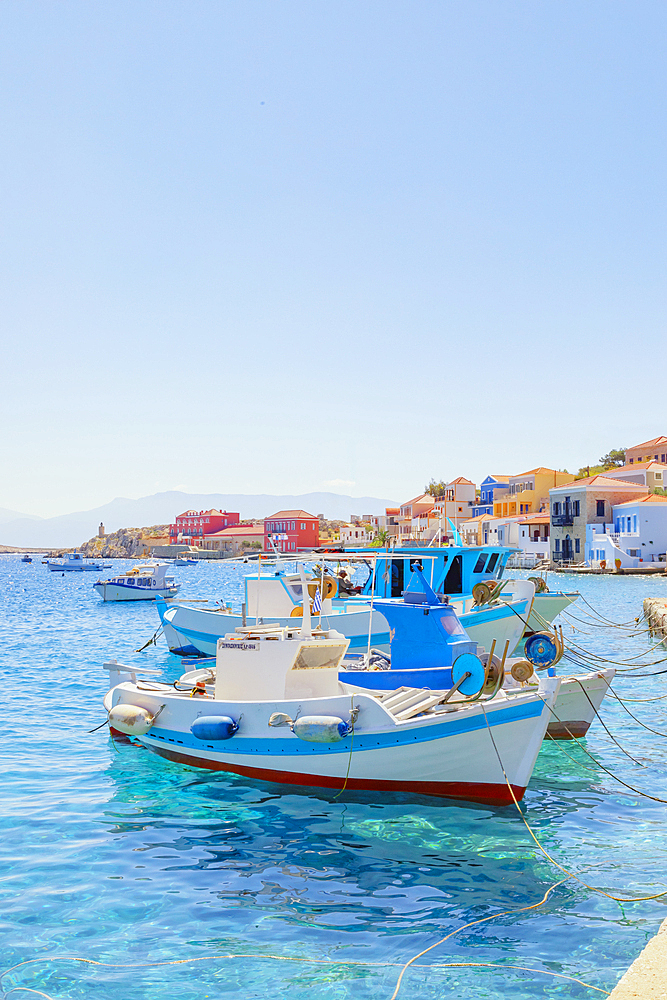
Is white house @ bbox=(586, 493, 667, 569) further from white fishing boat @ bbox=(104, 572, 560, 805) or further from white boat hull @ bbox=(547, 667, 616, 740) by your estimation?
white fishing boat @ bbox=(104, 572, 560, 805)

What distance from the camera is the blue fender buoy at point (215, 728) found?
400 inches

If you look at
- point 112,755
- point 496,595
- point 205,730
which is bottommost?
point 112,755

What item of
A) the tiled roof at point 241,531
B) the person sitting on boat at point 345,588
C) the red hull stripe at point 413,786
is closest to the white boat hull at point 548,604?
the person sitting on boat at point 345,588

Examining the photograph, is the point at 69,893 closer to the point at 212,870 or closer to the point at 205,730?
the point at 212,870

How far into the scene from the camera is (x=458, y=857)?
7871mm

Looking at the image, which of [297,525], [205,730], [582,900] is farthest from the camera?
[297,525]

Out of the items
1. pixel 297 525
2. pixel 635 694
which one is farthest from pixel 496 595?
pixel 297 525

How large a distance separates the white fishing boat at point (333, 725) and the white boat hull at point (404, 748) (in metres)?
0.01

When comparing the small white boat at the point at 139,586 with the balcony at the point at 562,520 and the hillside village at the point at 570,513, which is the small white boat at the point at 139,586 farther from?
the balcony at the point at 562,520

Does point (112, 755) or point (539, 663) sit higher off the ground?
point (539, 663)

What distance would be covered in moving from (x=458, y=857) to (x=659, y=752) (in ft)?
18.8

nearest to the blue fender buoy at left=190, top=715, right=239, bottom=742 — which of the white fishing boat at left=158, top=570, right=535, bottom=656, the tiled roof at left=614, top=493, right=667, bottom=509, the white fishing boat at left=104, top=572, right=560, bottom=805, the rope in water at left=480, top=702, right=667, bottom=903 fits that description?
the white fishing boat at left=104, top=572, right=560, bottom=805

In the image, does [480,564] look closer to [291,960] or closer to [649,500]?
[291,960]

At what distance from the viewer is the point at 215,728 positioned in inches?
400
